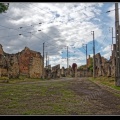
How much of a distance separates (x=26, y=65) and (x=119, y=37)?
26.7m

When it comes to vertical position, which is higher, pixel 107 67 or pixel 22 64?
pixel 22 64

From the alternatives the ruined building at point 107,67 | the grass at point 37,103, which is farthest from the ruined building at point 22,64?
the grass at point 37,103

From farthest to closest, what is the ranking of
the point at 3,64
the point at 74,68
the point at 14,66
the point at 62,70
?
the point at 62,70 < the point at 74,68 < the point at 14,66 < the point at 3,64

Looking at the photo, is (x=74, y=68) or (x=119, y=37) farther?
(x=74, y=68)

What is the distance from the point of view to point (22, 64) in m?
46.2

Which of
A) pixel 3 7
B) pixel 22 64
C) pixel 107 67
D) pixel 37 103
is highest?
pixel 3 7

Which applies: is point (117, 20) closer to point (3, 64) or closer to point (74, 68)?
point (3, 64)

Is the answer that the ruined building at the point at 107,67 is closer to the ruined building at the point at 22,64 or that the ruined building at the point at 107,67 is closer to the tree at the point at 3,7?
the ruined building at the point at 22,64

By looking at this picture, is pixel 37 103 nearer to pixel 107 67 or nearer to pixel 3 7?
pixel 3 7

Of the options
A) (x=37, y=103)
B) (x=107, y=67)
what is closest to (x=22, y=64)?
(x=107, y=67)

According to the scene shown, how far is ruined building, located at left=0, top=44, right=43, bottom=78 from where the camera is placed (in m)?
37.4
